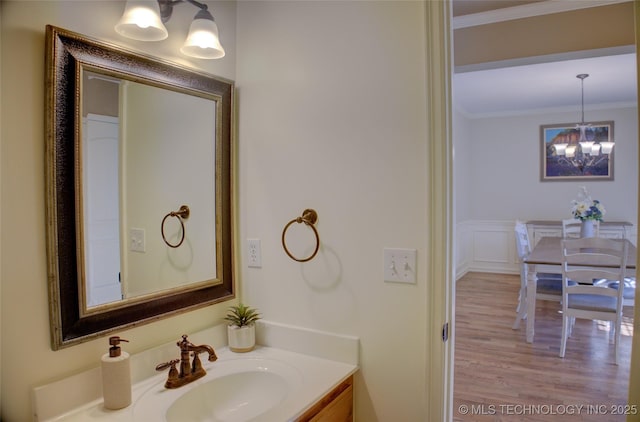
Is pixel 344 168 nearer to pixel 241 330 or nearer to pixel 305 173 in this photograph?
pixel 305 173

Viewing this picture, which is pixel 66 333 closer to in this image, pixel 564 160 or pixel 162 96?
pixel 162 96

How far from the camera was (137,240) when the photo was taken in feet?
4.63

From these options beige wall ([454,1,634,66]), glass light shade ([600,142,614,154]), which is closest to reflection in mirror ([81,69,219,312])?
beige wall ([454,1,634,66])

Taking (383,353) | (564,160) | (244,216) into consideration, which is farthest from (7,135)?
(564,160)

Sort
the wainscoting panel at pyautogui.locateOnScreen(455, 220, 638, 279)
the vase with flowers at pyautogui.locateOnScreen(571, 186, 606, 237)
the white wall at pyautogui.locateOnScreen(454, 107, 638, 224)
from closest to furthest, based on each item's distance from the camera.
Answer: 1. the vase with flowers at pyautogui.locateOnScreen(571, 186, 606, 237)
2. the white wall at pyautogui.locateOnScreen(454, 107, 638, 224)
3. the wainscoting panel at pyautogui.locateOnScreen(455, 220, 638, 279)

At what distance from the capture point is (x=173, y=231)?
1.56 metres

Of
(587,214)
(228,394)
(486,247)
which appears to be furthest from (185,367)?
(486,247)

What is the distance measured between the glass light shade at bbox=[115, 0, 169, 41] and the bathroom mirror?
7cm

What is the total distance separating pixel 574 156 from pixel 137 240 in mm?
6501

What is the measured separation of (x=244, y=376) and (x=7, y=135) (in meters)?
1.03

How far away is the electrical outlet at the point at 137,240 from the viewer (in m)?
1.39

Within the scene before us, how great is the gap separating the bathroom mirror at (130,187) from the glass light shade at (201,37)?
85mm

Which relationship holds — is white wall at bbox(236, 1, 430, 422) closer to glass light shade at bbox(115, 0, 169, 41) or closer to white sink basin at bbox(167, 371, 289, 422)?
white sink basin at bbox(167, 371, 289, 422)

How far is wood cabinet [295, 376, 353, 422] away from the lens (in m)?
1.26
